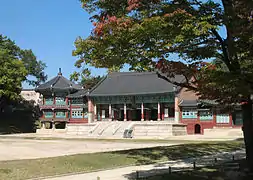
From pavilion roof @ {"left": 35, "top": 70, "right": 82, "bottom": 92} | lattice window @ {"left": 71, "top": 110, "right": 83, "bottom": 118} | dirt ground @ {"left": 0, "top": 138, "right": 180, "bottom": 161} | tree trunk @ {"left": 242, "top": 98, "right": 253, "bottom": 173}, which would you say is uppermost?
pavilion roof @ {"left": 35, "top": 70, "right": 82, "bottom": 92}

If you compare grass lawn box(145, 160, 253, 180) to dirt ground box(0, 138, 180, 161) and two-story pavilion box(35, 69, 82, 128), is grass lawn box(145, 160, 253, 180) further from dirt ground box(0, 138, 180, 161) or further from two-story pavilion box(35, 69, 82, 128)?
two-story pavilion box(35, 69, 82, 128)

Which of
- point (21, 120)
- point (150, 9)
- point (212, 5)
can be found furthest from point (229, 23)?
point (21, 120)

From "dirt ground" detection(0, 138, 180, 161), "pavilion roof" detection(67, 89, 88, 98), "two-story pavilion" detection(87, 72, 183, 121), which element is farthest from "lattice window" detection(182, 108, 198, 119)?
"dirt ground" detection(0, 138, 180, 161)

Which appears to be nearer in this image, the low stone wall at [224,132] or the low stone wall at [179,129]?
the low stone wall at [224,132]

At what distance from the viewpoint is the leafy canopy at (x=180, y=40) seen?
11.5 metres

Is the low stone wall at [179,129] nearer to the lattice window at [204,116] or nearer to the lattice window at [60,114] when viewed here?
the lattice window at [204,116]

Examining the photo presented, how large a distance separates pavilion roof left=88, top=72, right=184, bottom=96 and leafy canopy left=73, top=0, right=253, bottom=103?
37731 mm

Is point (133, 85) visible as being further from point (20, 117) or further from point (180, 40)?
point (180, 40)

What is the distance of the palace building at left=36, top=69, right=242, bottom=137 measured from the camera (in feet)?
160

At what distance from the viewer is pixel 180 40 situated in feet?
36.4

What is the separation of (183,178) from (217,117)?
122ft

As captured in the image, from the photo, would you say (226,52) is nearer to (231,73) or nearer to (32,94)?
(231,73)

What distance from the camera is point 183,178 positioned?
13.4 m

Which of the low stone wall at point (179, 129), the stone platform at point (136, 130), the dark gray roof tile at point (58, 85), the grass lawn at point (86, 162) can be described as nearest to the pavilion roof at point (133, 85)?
the low stone wall at point (179, 129)
